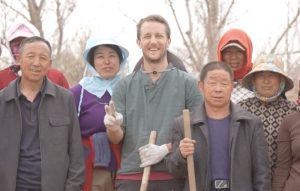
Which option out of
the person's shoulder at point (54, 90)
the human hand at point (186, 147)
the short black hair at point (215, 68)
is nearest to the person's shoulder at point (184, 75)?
the short black hair at point (215, 68)

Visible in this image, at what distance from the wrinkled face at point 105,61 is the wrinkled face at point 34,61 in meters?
0.78

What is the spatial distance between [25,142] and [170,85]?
1.21 m

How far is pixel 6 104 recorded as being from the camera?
3.72 m

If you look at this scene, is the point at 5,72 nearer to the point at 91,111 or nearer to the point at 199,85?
the point at 91,111

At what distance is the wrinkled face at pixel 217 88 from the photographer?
3.72 m

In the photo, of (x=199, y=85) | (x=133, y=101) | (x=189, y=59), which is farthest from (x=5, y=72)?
(x=189, y=59)

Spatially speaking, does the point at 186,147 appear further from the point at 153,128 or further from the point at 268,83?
the point at 268,83

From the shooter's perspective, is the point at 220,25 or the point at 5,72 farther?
the point at 220,25

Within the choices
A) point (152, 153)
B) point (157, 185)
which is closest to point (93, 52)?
point (152, 153)

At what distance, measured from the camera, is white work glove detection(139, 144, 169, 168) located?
3.89 meters

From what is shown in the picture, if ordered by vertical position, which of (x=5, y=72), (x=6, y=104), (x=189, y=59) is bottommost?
(x=6, y=104)

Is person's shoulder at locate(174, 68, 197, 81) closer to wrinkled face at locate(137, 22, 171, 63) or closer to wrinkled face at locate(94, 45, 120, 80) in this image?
wrinkled face at locate(137, 22, 171, 63)

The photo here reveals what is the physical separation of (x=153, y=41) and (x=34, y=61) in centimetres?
96

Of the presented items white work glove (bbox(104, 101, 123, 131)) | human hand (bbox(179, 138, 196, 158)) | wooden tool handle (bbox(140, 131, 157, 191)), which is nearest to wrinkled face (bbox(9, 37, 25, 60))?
white work glove (bbox(104, 101, 123, 131))
